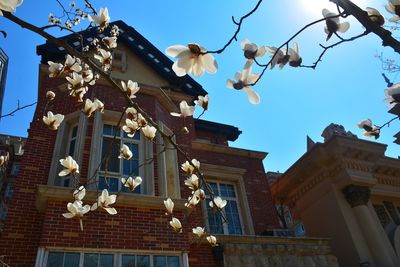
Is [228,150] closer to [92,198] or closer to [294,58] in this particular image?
[92,198]

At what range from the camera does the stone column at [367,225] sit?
9594mm

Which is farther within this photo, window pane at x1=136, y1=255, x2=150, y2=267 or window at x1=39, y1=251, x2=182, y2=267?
window pane at x1=136, y1=255, x2=150, y2=267

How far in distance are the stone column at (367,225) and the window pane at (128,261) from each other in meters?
7.33

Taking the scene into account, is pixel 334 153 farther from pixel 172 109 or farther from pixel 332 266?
pixel 172 109

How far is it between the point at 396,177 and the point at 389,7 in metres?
12.8

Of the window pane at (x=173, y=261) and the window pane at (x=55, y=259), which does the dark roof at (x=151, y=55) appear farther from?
the window pane at (x=55, y=259)

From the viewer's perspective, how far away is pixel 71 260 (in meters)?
5.68

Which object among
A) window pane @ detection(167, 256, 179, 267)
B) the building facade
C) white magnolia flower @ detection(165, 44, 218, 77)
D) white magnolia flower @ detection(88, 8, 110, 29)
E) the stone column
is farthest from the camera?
the building facade

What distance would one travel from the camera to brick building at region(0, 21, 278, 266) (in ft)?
19.7

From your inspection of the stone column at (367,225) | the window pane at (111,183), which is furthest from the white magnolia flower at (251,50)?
the stone column at (367,225)

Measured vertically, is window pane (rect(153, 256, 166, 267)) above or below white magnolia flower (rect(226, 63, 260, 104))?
above

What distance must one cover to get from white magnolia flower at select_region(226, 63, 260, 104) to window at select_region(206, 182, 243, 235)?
7.45m

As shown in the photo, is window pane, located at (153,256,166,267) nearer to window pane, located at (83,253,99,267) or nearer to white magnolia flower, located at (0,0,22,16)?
window pane, located at (83,253,99,267)

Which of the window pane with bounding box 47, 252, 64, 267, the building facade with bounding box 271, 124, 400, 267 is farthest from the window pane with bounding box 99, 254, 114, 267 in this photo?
the building facade with bounding box 271, 124, 400, 267
